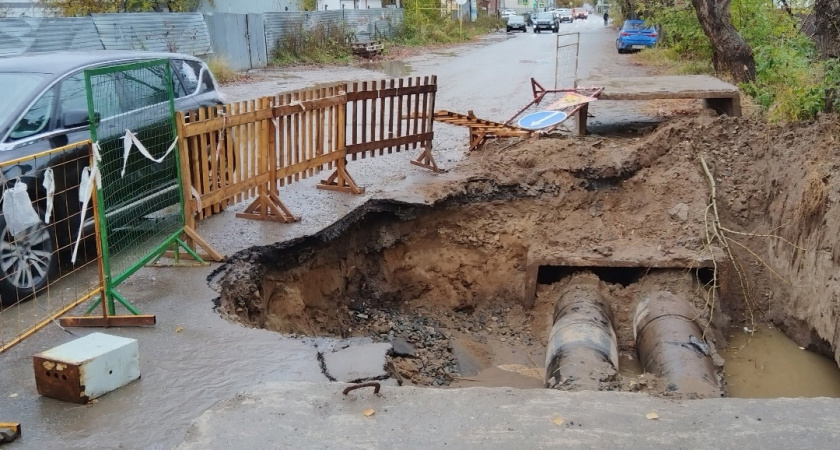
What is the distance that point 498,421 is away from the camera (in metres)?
4.05

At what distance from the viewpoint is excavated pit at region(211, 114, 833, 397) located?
7203 millimetres

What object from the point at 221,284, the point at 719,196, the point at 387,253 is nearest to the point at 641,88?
the point at 719,196

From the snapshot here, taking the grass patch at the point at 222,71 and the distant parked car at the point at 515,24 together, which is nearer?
the grass patch at the point at 222,71

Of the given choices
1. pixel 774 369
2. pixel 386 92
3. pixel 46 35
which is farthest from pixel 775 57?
pixel 46 35

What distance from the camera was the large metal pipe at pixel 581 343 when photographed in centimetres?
561

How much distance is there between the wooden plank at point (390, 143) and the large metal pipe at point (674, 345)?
155 inches

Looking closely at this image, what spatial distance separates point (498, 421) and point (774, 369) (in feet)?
13.7

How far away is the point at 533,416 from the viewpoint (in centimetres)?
409

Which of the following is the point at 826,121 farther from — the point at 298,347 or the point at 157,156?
the point at 157,156

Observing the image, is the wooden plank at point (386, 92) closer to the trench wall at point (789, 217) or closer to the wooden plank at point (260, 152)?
the wooden plank at point (260, 152)

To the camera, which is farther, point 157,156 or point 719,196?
point 719,196

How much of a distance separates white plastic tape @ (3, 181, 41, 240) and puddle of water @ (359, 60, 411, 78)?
19698mm

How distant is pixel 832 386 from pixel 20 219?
6796 millimetres

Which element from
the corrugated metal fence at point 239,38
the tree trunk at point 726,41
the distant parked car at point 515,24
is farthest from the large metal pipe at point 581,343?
the distant parked car at point 515,24
